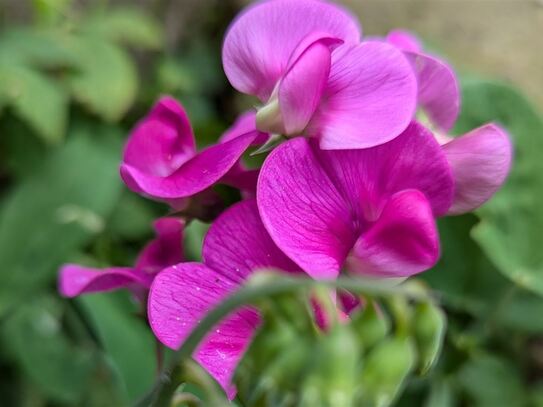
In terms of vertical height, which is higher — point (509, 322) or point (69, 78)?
point (69, 78)

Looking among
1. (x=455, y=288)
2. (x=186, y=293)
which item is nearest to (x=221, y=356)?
(x=186, y=293)

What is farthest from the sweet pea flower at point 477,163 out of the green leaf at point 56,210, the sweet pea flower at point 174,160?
Result: the green leaf at point 56,210

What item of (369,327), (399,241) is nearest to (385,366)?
(369,327)

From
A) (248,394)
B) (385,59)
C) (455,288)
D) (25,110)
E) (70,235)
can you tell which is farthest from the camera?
(25,110)

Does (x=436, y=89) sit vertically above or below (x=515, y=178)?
above

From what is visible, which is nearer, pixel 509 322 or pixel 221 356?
pixel 221 356

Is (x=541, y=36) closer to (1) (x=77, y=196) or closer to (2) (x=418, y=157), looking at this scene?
(1) (x=77, y=196)

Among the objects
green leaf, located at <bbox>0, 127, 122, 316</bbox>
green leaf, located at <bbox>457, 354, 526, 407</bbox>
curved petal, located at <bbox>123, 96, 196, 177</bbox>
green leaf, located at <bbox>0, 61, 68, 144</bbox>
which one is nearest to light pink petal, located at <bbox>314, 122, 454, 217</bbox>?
curved petal, located at <bbox>123, 96, 196, 177</bbox>

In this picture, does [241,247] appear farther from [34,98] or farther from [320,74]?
[34,98]
